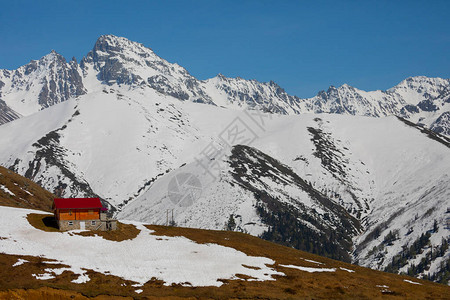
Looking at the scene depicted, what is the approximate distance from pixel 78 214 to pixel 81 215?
0.54 meters

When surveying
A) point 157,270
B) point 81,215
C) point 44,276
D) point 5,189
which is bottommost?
point 44,276

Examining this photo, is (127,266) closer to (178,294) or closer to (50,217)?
(178,294)

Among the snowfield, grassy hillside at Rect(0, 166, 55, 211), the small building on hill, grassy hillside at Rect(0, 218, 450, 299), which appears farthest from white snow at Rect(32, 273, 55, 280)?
grassy hillside at Rect(0, 166, 55, 211)

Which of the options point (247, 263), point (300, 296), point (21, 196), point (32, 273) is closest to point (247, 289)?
point (300, 296)

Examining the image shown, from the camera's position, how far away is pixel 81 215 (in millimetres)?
75750

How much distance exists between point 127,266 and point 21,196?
70.9 m

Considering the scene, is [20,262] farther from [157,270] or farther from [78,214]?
[78,214]

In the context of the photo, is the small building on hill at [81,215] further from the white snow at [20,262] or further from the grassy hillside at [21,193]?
the grassy hillside at [21,193]

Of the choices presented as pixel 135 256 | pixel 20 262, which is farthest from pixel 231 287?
pixel 20 262

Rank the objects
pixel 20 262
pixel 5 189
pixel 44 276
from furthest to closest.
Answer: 1. pixel 5 189
2. pixel 20 262
3. pixel 44 276

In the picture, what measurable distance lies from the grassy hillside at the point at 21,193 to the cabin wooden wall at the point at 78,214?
3736 centimetres

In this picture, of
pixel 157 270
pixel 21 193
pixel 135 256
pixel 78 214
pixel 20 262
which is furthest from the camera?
pixel 21 193

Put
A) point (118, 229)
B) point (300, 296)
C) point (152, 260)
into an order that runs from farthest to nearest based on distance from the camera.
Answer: point (118, 229)
point (152, 260)
point (300, 296)

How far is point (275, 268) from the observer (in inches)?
2699
